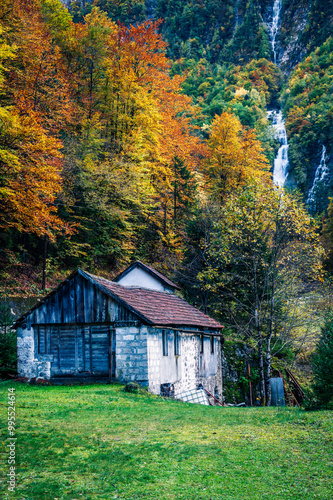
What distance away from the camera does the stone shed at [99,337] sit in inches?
676

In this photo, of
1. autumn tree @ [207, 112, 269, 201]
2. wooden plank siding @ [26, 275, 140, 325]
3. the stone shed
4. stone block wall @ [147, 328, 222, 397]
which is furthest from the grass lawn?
autumn tree @ [207, 112, 269, 201]

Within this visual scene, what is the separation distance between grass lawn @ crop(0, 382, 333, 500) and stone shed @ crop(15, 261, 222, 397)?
4.79 m

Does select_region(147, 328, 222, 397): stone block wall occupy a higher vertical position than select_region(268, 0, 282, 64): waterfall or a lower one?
lower

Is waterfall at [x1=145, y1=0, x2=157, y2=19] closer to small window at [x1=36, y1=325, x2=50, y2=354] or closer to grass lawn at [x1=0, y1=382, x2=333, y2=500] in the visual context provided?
small window at [x1=36, y1=325, x2=50, y2=354]

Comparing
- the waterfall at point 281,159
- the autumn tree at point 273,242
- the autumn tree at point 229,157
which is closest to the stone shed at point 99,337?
the autumn tree at point 273,242

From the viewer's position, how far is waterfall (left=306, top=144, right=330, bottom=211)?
60903 mm

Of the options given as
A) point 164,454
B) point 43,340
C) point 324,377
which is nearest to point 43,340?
point 43,340

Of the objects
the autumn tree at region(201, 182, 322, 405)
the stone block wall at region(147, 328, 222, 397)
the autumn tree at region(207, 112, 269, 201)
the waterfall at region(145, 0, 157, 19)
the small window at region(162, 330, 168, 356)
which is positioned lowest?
the stone block wall at region(147, 328, 222, 397)

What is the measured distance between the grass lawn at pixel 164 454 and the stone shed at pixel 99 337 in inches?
189

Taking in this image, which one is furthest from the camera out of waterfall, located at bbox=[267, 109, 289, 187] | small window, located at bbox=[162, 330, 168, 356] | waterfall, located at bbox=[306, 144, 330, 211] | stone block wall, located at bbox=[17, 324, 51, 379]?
waterfall, located at bbox=[267, 109, 289, 187]

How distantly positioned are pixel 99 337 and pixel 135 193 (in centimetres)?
1451

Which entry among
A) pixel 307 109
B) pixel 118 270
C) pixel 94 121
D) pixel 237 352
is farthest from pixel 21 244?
pixel 307 109

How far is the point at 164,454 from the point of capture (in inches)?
305

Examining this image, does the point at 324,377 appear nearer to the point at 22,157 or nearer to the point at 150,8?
the point at 22,157
